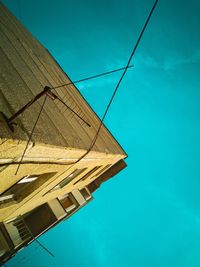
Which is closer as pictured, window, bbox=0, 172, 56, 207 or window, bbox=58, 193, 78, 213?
window, bbox=0, 172, 56, 207

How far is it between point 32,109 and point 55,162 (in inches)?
59.5

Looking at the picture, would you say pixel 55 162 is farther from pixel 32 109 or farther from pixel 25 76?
pixel 25 76

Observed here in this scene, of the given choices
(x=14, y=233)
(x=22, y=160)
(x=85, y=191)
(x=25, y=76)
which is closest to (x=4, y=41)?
(x=25, y=76)

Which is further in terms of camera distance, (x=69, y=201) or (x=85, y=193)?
(x=85, y=193)

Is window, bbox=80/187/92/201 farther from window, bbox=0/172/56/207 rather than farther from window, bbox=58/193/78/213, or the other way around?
window, bbox=0/172/56/207

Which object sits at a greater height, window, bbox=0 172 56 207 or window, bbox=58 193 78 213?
window, bbox=0 172 56 207

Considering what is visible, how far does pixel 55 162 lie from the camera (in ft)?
17.0

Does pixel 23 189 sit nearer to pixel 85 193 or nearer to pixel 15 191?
pixel 15 191

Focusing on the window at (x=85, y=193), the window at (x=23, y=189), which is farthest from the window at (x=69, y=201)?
the window at (x=23, y=189)

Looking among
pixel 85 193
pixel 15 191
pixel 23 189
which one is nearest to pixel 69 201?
pixel 85 193

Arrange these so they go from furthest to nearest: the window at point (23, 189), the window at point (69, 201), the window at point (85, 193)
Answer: the window at point (85, 193)
the window at point (69, 201)
the window at point (23, 189)

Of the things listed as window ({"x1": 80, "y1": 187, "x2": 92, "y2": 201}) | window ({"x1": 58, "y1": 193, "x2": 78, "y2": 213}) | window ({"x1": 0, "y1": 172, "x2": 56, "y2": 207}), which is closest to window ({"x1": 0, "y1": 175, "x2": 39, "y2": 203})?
window ({"x1": 0, "y1": 172, "x2": 56, "y2": 207})

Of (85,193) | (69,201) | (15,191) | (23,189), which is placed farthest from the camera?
(85,193)

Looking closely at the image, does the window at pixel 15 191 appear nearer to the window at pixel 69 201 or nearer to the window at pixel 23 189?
the window at pixel 23 189
